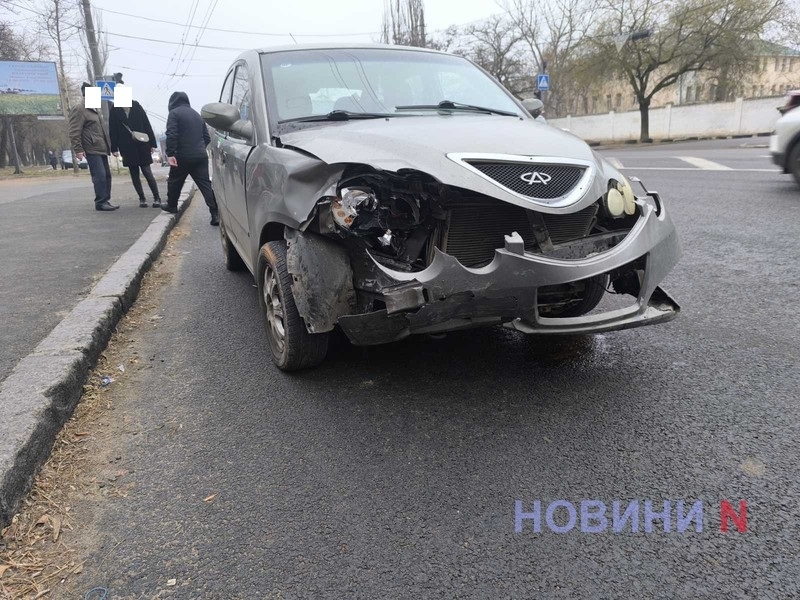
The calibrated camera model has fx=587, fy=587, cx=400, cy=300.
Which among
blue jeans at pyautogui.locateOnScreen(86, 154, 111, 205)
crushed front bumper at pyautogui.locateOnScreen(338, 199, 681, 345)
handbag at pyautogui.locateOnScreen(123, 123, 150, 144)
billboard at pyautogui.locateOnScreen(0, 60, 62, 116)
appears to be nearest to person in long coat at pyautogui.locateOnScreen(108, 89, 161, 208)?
handbag at pyautogui.locateOnScreen(123, 123, 150, 144)

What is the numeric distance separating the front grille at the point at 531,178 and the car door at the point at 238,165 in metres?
1.75

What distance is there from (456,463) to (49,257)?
18.3 ft

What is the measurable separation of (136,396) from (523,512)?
7.15ft

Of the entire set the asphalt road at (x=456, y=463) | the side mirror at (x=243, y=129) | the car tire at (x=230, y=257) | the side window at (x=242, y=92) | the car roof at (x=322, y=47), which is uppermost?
the car roof at (x=322, y=47)

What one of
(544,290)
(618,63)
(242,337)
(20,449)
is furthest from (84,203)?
(618,63)

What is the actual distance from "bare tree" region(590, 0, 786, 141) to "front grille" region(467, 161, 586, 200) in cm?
3311

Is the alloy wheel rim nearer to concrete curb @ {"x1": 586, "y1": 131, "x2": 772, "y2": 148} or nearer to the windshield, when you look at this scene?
the windshield

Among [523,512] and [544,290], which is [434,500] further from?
→ [544,290]

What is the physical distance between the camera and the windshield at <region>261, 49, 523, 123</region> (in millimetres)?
3604

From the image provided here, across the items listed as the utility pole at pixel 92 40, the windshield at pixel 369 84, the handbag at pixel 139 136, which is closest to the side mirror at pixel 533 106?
the windshield at pixel 369 84

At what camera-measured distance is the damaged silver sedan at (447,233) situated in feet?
8.16

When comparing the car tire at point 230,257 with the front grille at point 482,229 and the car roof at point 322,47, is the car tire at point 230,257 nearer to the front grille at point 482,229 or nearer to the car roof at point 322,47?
the car roof at point 322,47

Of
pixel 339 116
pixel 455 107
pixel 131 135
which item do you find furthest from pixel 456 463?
pixel 131 135

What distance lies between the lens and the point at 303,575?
1864 millimetres
